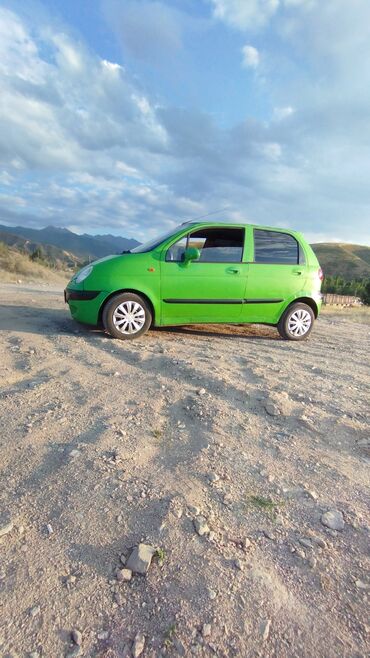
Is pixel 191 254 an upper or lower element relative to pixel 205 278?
upper

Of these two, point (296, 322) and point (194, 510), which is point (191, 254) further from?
point (194, 510)

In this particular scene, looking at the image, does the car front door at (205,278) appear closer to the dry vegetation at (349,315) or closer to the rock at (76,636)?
the rock at (76,636)

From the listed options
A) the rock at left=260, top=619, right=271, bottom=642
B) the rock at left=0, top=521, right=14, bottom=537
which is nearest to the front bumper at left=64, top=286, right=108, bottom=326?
the rock at left=0, top=521, right=14, bottom=537

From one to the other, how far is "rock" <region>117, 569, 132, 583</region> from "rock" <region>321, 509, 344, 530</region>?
945mm

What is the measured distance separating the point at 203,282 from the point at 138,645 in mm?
4305

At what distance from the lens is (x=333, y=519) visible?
1.74 meters

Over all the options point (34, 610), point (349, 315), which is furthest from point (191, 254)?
point (349, 315)

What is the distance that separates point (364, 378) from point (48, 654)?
3.77m

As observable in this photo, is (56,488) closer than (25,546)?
No

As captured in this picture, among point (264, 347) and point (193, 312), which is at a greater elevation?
point (193, 312)

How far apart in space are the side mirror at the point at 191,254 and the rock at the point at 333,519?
3695mm

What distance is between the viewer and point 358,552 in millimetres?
1570

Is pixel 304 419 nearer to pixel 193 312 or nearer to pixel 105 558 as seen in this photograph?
pixel 105 558

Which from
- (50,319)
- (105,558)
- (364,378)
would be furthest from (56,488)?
(50,319)
